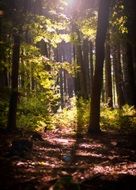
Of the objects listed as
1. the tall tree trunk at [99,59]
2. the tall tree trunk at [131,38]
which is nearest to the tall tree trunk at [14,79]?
the tall tree trunk at [99,59]

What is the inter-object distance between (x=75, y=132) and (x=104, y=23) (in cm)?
476

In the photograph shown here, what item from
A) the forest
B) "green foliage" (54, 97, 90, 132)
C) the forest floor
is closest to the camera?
the forest floor

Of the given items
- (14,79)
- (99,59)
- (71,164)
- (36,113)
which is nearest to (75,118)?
(36,113)

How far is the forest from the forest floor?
Result: 0.06 feet

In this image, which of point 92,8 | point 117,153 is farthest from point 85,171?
point 92,8

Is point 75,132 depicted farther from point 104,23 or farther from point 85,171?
point 85,171

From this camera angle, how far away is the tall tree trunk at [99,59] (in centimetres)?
1596

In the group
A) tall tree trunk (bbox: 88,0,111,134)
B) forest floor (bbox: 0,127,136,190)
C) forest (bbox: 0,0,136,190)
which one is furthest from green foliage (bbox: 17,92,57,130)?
tall tree trunk (bbox: 88,0,111,134)

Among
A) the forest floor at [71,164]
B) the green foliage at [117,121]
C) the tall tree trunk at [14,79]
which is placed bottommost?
the forest floor at [71,164]

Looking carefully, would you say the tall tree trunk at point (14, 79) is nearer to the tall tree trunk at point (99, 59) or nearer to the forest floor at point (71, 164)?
the forest floor at point (71, 164)

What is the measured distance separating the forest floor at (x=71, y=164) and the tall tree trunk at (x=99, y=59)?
0.73 m

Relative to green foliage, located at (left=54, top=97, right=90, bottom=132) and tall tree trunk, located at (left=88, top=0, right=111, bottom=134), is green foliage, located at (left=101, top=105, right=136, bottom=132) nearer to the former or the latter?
green foliage, located at (left=54, top=97, right=90, bottom=132)

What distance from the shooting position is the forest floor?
24.1 ft

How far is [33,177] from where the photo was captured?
26.7 ft
